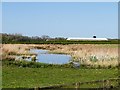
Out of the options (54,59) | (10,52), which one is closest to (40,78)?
(54,59)

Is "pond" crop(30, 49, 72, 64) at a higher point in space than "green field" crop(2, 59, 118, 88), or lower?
lower

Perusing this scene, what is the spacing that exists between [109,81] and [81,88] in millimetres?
2378

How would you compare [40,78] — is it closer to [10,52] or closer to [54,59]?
[54,59]

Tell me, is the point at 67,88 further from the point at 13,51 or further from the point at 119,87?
the point at 13,51

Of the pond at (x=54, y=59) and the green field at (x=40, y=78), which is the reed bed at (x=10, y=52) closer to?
the pond at (x=54, y=59)

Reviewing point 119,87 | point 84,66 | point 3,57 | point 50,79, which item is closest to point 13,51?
point 3,57

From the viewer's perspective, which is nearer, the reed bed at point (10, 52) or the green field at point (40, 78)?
the green field at point (40, 78)

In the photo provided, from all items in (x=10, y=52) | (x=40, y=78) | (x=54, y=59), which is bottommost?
(x=54, y=59)

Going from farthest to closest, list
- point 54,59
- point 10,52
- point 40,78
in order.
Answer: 1. point 10,52
2. point 54,59
3. point 40,78

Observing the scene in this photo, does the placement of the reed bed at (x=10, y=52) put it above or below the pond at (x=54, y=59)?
above

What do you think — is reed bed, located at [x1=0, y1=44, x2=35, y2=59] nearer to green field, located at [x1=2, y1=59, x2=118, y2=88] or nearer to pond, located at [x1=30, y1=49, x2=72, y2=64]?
pond, located at [x1=30, y1=49, x2=72, y2=64]

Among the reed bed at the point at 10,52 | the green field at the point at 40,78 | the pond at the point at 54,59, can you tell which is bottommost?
the pond at the point at 54,59

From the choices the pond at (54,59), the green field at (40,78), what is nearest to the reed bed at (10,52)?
the pond at (54,59)

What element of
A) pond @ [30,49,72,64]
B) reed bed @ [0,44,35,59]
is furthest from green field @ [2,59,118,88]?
reed bed @ [0,44,35,59]
